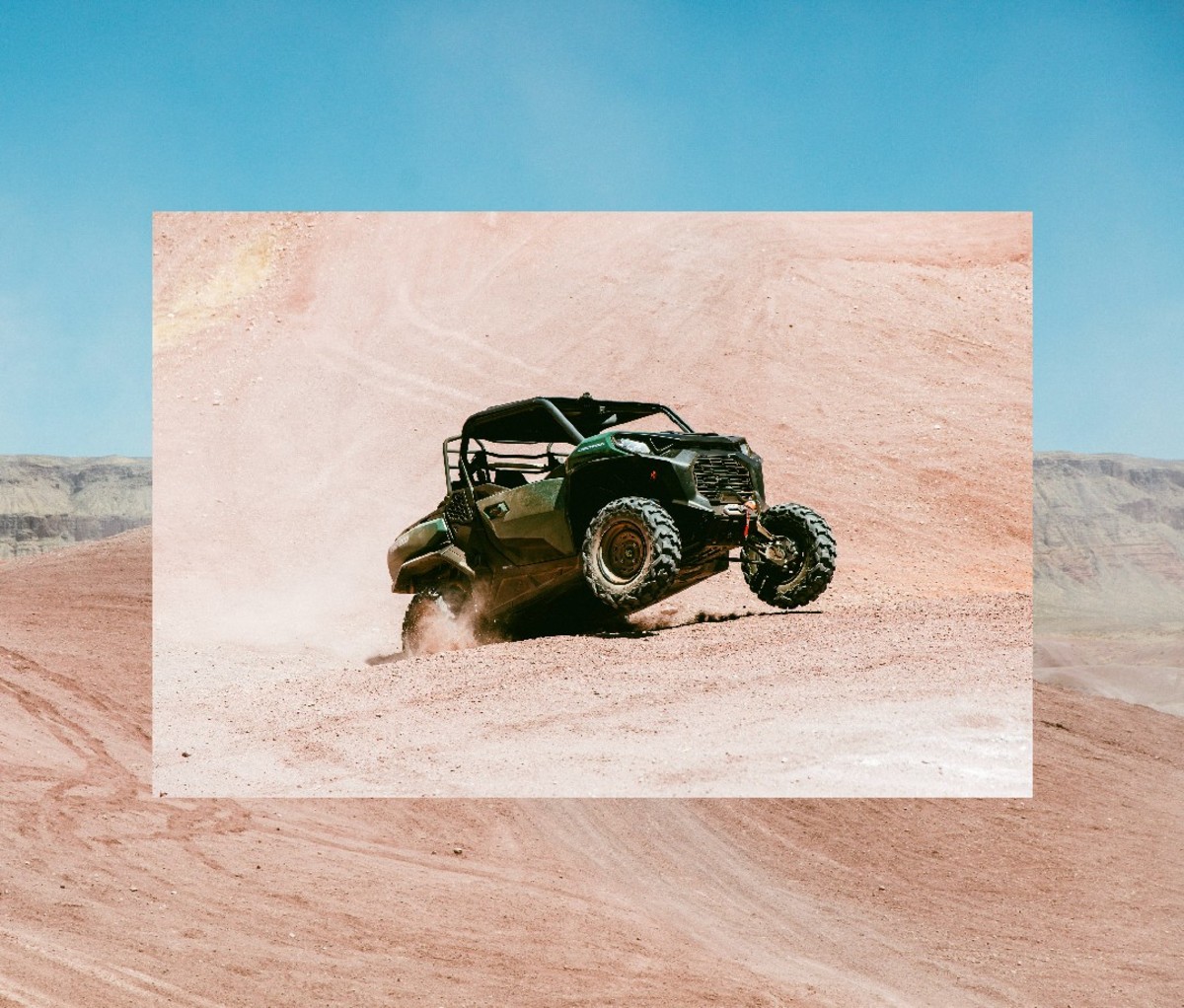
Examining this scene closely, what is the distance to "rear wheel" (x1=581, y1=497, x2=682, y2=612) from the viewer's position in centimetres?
1026

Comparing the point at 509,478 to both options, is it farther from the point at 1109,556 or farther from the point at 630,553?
the point at 1109,556

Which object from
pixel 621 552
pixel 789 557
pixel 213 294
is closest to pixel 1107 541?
pixel 789 557

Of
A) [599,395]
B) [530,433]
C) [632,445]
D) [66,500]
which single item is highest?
[66,500]

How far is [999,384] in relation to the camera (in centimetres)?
1189

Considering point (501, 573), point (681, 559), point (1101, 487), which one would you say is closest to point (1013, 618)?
point (681, 559)

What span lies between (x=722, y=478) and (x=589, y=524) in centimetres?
112

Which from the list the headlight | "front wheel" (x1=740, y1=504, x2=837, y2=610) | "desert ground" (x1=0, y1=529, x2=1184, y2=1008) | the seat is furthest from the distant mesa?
"front wheel" (x1=740, y1=504, x2=837, y2=610)

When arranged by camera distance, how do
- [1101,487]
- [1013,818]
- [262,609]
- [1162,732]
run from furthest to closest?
1. [1101,487]
2. [1162,732]
3. [1013,818]
4. [262,609]

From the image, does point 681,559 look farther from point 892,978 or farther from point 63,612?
point 63,612

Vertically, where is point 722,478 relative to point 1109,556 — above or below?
A: above

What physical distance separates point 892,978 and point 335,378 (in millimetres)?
8004

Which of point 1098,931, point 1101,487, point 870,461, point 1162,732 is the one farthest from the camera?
point 1101,487

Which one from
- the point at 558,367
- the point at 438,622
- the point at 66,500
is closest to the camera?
the point at 438,622

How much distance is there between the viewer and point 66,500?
161 feet
